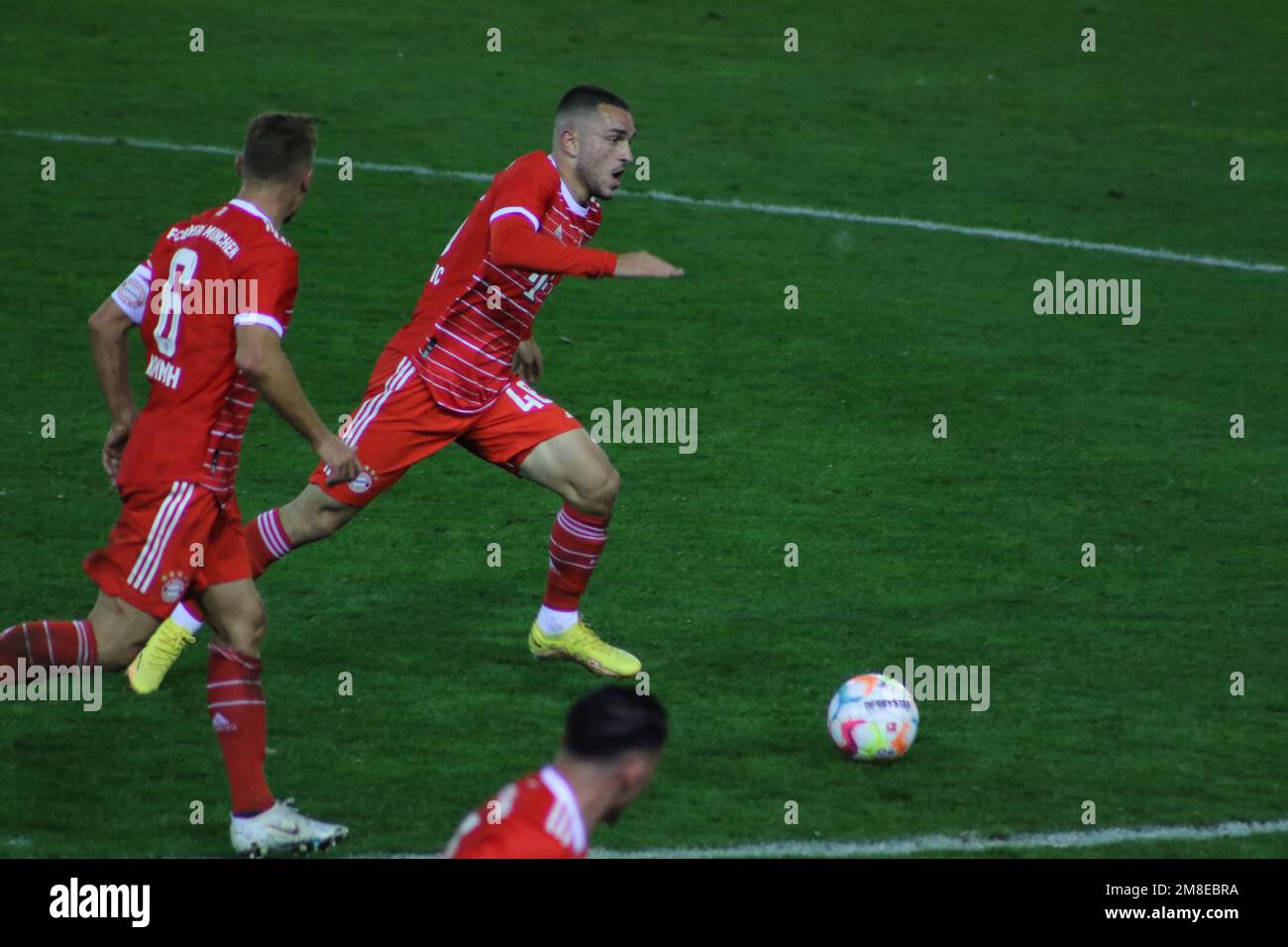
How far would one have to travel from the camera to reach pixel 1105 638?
24.5 feet

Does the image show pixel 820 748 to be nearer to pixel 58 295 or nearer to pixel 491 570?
pixel 491 570

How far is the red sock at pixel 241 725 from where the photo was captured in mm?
5469

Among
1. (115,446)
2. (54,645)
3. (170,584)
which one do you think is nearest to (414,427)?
(115,446)

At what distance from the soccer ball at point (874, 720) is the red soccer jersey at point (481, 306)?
1.84m

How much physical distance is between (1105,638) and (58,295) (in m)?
7.09

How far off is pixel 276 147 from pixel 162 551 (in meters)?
1.22

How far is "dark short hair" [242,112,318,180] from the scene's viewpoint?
5484 mm

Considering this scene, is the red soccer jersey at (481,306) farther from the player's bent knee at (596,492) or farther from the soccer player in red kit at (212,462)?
the soccer player in red kit at (212,462)

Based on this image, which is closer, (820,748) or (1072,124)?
(820,748)

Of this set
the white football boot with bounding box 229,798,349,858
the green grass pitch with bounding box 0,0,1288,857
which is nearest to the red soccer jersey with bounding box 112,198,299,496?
the white football boot with bounding box 229,798,349,858

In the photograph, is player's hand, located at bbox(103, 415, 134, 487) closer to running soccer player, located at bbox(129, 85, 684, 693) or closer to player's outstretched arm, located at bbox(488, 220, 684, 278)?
running soccer player, located at bbox(129, 85, 684, 693)

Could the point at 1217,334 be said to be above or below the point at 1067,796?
above

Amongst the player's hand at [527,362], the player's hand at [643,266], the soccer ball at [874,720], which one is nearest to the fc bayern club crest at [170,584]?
the player's hand at [643,266]
